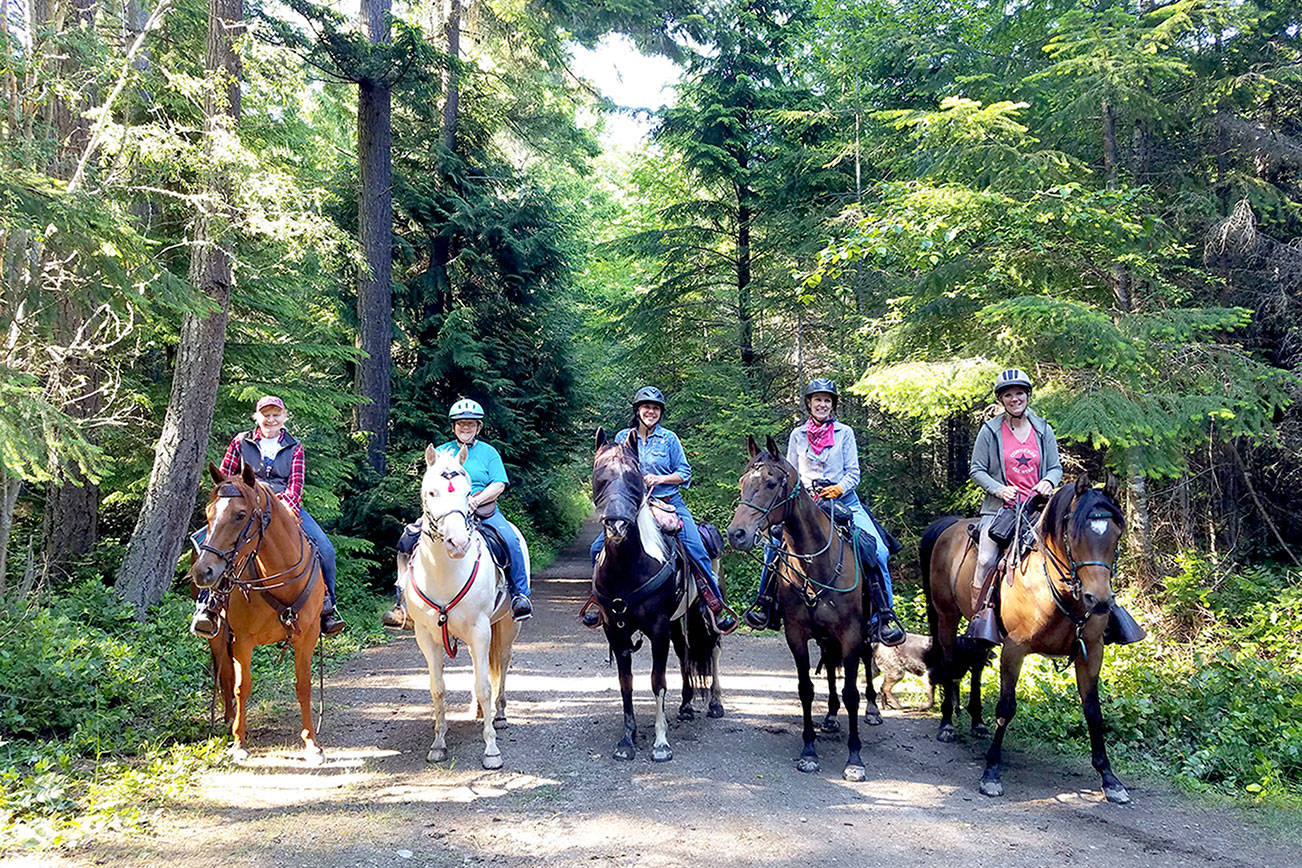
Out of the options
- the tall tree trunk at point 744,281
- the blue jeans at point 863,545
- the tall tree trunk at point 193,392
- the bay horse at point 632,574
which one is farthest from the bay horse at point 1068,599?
the tall tree trunk at point 744,281

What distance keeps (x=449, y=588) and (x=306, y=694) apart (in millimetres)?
1482

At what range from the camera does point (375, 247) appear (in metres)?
15.2

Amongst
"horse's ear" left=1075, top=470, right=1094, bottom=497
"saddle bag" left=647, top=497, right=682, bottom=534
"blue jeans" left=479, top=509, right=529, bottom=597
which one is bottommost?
"blue jeans" left=479, top=509, right=529, bottom=597

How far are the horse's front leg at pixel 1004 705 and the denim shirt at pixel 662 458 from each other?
9.32 ft

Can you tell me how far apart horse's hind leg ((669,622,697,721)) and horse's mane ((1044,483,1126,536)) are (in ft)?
10.4

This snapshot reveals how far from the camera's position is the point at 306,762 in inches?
239

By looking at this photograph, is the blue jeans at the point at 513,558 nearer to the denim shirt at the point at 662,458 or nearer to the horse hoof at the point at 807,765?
the denim shirt at the point at 662,458

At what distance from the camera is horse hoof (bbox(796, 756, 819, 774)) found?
20.2 ft

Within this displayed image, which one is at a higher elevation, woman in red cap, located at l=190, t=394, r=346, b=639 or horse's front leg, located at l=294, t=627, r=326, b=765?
woman in red cap, located at l=190, t=394, r=346, b=639

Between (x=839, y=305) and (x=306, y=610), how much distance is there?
12.3m

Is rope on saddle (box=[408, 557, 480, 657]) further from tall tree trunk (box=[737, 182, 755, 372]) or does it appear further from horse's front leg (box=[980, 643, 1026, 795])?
tall tree trunk (box=[737, 182, 755, 372])

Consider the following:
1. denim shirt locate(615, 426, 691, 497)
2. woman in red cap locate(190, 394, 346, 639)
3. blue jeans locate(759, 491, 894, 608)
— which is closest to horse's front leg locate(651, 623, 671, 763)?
blue jeans locate(759, 491, 894, 608)

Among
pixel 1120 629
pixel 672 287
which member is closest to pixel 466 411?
pixel 1120 629

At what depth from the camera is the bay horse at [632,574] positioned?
588 cm
